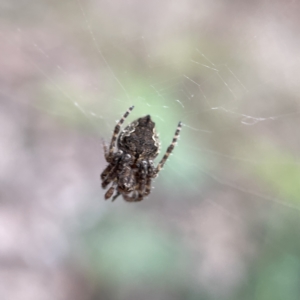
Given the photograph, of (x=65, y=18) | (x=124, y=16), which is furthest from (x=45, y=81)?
(x=124, y=16)

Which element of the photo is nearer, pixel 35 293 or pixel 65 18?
pixel 35 293

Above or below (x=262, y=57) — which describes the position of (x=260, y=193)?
below

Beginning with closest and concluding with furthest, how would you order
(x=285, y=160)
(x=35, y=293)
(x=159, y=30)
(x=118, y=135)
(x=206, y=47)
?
(x=118, y=135), (x=35, y=293), (x=285, y=160), (x=206, y=47), (x=159, y=30)

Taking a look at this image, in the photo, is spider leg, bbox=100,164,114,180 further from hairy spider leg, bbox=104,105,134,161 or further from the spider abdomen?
the spider abdomen

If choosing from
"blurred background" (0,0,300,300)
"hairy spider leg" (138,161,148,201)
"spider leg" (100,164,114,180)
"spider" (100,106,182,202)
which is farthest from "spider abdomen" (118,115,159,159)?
"blurred background" (0,0,300,300)

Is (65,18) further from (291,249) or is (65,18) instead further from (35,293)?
(291,249)

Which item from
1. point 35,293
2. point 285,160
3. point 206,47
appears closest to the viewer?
point 35,293
